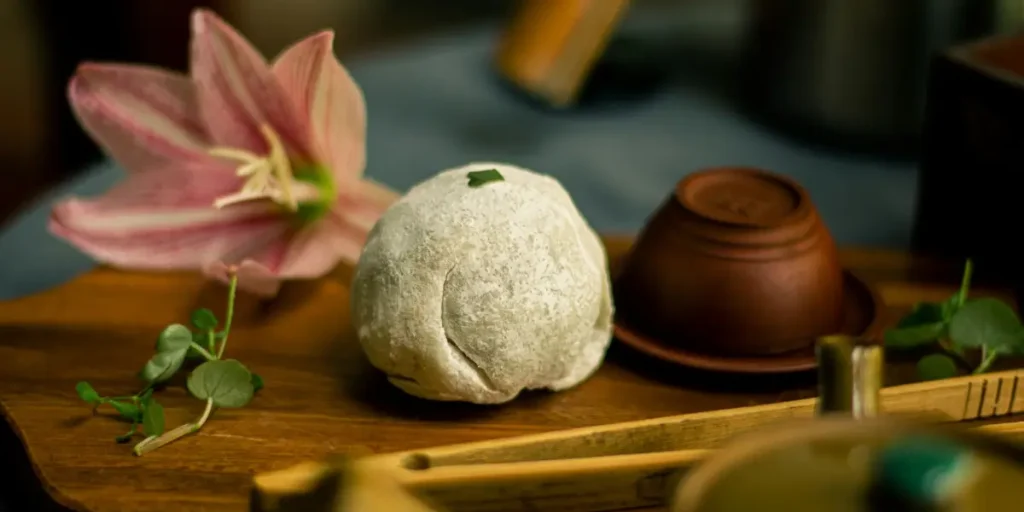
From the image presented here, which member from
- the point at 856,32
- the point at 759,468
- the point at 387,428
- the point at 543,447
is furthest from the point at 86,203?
the point at 856,32

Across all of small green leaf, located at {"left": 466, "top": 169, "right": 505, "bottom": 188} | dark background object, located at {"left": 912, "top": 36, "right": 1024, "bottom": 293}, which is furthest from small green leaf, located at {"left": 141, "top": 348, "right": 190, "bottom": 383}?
dark background object, located at {"left": 912, "top": 36, "right": 1024, "bottom": 293}

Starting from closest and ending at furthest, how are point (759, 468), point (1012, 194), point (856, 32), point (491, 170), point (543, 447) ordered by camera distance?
point (759, 468)
point (543, 447)
point (491, 170)
point (1012, 194)
point (856, 32)

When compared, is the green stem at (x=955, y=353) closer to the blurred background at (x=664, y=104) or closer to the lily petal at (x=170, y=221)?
the blurred background at (x=664, y=104)

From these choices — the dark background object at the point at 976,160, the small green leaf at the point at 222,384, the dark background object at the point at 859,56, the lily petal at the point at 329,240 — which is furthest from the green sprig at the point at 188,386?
the dark background object at the point at 859,56

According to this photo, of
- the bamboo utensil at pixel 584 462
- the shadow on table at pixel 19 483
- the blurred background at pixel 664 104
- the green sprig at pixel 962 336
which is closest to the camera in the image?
the bamboo utensil at pixel 584 462

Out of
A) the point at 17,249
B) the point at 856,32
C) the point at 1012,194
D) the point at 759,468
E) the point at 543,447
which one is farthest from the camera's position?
the point at 856,32

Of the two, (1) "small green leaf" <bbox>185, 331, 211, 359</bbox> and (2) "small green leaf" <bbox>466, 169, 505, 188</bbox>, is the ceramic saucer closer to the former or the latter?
(2) "small green leaf" <bbox>466, 169, 505, 188</bbox>

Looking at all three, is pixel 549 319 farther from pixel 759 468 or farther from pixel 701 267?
pixel 759 468

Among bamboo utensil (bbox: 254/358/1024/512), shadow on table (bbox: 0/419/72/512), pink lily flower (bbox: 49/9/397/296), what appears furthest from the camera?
pink lily flower (bbox: 49/9/397/296)
